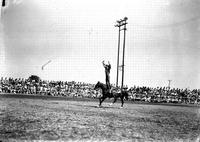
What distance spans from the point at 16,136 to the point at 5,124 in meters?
1.81

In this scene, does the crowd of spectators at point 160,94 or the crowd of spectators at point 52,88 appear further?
the crowd of spectators at point 160,94

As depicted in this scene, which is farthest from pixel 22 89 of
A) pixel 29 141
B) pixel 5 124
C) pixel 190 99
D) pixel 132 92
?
pixel 29 141

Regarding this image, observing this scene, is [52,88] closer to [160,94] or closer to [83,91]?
[83,91]

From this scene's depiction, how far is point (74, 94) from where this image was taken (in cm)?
3619

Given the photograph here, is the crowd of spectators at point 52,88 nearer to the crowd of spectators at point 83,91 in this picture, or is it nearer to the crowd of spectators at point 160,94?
the crowd of spectators at point 83,91

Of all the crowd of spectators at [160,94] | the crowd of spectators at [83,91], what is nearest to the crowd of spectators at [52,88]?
the crowd of spectators at [83,91]

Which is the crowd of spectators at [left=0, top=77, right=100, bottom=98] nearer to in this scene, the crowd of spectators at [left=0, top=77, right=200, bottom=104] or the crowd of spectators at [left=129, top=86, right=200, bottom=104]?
the crowd of spectators at [left=0, top=77, right=200, bottom=104]

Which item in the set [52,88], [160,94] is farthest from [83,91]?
[160,94]

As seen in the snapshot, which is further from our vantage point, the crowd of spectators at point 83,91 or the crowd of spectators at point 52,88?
the crowd of spectators at point 83,91

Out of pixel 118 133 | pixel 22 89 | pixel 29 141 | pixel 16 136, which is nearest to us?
pixel 29 141

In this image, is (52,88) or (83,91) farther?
(83,91)

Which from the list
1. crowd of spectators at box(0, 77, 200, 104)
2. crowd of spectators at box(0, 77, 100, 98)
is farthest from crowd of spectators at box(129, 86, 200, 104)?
crowd of spectators at box(0, 77, 100, 98)

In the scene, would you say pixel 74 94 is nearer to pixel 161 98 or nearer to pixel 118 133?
pixel 161 98

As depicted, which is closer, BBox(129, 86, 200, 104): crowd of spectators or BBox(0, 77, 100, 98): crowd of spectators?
BBox(0, 77, 100, 98): crowd of spectators
